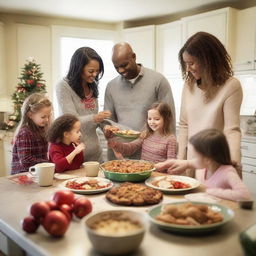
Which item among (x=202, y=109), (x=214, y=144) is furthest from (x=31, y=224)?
(x=202, y=109)

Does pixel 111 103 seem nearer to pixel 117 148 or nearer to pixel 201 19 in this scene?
pixel 117 148

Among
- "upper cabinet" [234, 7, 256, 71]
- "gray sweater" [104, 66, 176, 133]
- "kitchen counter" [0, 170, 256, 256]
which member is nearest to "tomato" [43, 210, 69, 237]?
"kitchen counter" [0, 170, 256, 256]

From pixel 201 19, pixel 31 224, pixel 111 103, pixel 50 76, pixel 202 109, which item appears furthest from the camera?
pixel 50 76

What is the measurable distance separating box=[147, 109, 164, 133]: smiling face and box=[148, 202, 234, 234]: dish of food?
0.95 m

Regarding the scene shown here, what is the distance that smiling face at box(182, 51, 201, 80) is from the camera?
140 centimetres

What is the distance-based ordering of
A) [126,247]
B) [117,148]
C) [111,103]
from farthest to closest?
1. [111,103]
2. [117,148]
3. [126,247]

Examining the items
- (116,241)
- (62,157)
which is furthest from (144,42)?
(116,241)

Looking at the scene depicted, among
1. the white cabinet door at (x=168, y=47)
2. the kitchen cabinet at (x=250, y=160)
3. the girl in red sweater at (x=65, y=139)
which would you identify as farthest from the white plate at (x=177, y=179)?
the white cabinet door at (x=168, y=47)

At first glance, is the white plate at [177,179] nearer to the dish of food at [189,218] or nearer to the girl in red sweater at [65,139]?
the dish of food at [189,218]

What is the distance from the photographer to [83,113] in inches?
75.7

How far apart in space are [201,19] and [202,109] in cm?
280

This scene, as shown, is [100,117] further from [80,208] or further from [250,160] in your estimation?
[250,160]

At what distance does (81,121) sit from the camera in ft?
6.02

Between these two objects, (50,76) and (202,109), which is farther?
(50,76)
